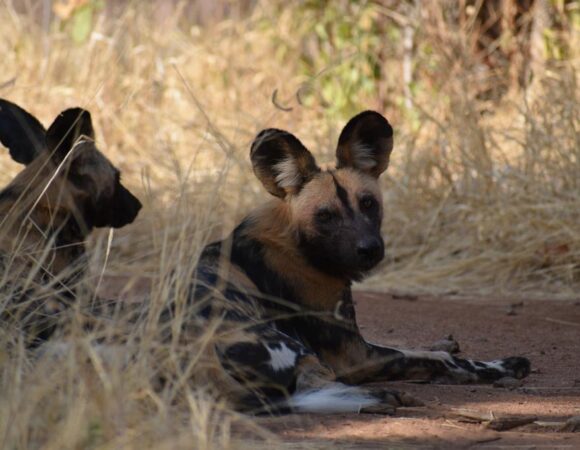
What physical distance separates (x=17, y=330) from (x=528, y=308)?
3.10 m

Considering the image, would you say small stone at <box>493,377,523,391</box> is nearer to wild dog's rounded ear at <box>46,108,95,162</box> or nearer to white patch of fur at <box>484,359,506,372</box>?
white patch of fur at <box>484,359,506,372</box>

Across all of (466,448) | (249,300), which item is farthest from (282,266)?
(466,448)

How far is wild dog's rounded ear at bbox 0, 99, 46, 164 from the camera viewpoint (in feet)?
14.7

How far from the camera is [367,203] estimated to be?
414 centimetres

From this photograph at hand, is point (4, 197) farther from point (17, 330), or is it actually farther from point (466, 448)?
point (466, 448)

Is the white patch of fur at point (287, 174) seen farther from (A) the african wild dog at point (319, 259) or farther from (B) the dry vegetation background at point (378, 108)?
(B) the dry vegetation background at point (378, 108)

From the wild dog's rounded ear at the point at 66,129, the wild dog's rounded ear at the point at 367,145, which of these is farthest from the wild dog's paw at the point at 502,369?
the wild dog's rounded ear at the point at 66,129

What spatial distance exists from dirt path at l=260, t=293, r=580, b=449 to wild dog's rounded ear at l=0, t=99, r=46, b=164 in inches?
64.4

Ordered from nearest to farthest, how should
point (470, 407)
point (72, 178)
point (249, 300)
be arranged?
1. point (470, 407)
2. point (249, 300)
3. point (72, 178)

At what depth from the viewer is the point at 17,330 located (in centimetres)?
321

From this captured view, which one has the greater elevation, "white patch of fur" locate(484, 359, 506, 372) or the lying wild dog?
the lying wild dog

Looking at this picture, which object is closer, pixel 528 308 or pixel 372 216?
pixel 372 216

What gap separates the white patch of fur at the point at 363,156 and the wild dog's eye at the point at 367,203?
197 millimetres

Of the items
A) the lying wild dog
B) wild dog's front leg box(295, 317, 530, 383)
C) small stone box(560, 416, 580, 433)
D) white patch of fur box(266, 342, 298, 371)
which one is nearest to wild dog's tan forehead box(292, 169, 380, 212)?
wild dog's front leg box(295, 317, 530, 383)
